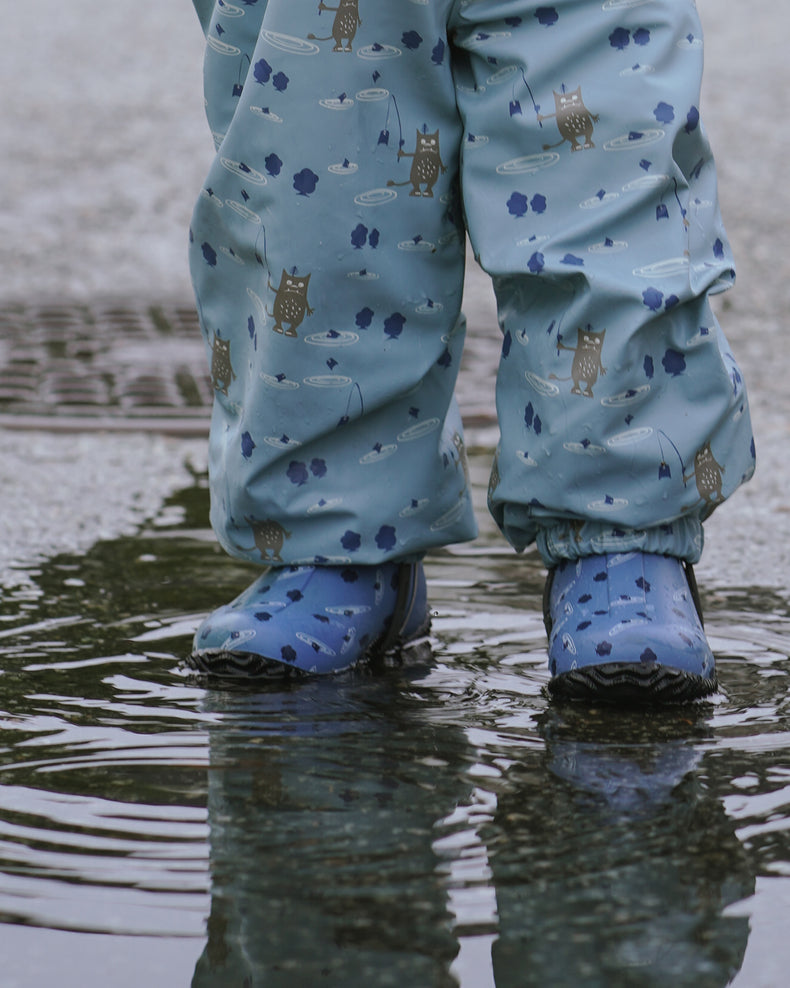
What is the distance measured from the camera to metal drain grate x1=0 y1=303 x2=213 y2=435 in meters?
3.15

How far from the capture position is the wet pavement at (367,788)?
3.15 feet

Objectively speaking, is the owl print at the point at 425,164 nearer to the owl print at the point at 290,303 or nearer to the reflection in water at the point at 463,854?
the owl print at the point at 290,303

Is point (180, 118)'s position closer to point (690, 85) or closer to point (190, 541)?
point (190, 541)

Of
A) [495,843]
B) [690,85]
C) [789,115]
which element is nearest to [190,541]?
[690,85]

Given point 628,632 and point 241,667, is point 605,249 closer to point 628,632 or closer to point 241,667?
point 628,632

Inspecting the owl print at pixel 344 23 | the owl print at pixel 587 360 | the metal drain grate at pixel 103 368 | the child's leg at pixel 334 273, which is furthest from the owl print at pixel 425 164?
the metal drain grate at pixel 103 368

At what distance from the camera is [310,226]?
1.54 m

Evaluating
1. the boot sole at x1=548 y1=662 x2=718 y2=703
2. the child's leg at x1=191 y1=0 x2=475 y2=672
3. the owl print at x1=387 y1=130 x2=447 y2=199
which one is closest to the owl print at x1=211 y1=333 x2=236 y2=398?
the child's leg at x1=191 y1=0 x2=475 y2=672

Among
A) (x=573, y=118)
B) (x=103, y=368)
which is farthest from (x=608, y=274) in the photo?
(x=103, y=368)

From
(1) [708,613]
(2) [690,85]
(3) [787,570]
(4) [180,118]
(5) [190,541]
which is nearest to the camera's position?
(2) [690,85]

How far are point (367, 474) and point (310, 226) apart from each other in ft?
0.83

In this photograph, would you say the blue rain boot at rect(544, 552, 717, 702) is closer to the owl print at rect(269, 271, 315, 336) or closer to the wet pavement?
the wet pavement

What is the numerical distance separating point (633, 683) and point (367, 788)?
32cm

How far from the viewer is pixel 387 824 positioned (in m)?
1.14
